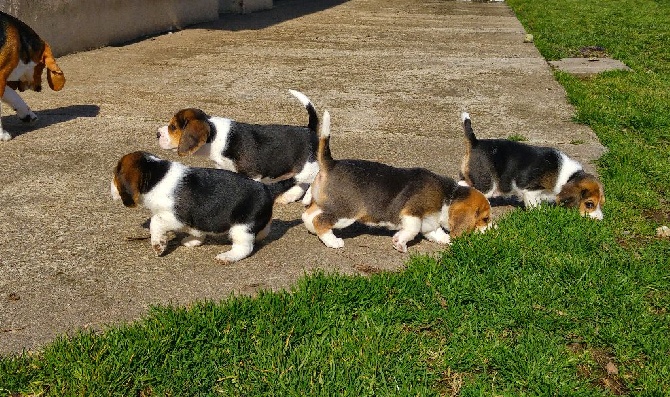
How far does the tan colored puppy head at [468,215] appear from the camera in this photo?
5.12 m

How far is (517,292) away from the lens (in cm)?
440

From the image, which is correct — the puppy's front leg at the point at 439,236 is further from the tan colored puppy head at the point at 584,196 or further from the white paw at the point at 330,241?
the tan colored puppy head at the point at 584,196

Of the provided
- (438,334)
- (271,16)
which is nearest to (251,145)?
(438,334)

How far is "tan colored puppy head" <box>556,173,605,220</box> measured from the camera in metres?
5.60

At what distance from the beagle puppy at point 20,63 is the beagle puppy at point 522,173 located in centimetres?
464

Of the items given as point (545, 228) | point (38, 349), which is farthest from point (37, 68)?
point (545, 228)

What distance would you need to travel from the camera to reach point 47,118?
26.2ft

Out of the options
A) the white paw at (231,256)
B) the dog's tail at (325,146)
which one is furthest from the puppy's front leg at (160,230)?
the dog's tail at (325,146)

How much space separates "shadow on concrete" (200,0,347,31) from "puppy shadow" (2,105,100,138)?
20.8 ft

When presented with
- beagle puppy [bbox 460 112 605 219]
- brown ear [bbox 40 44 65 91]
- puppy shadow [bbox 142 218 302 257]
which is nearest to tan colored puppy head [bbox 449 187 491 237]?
beagle puppy [bbox 460 112 605 219]

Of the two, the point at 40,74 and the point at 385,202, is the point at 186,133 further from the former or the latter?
the point at 40,74

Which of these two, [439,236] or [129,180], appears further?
[439,236]

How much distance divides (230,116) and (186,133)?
8.87ft

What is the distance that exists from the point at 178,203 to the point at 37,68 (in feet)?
13.0
